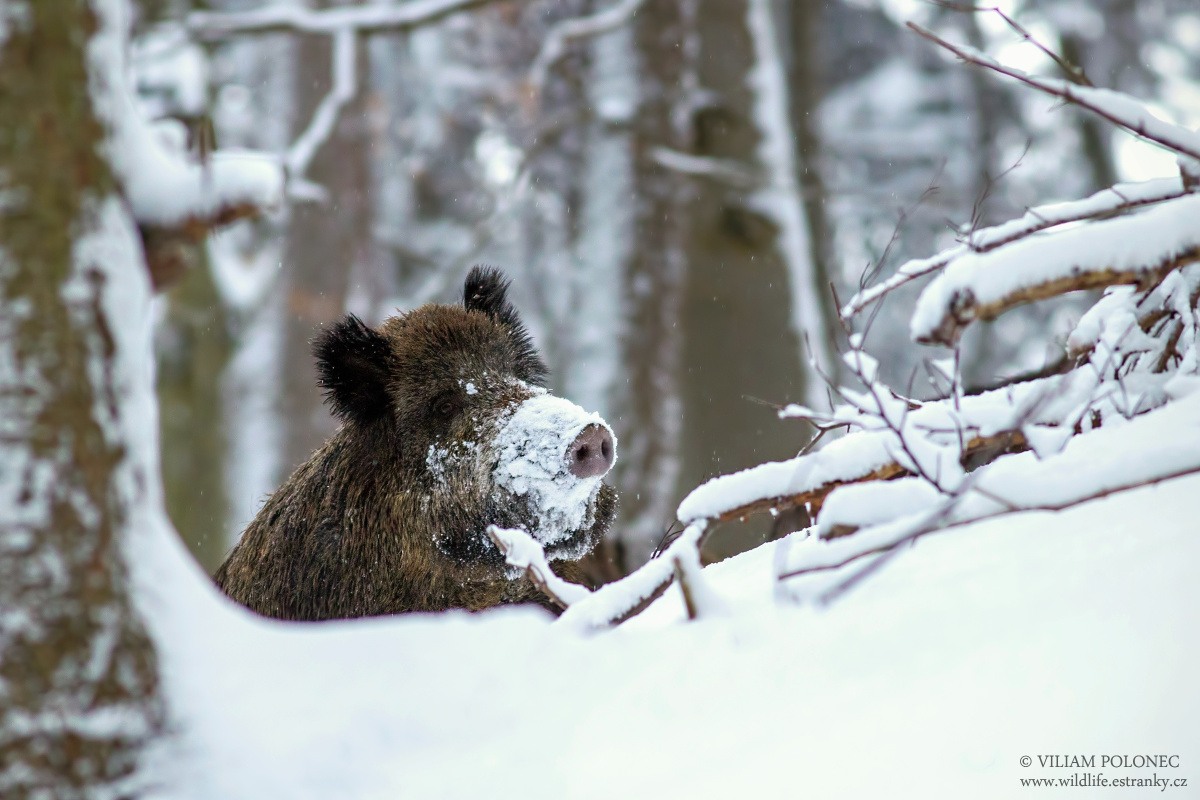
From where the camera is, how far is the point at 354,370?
4047mm

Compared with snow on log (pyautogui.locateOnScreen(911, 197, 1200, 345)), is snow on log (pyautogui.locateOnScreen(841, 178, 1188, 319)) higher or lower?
higher

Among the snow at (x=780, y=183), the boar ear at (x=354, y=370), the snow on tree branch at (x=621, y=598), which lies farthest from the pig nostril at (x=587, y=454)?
the snow at (x=780, y=183)

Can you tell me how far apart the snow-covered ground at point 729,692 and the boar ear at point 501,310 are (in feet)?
7.97

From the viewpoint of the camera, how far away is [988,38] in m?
16.7

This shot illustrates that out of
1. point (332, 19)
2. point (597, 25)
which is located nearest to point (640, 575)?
point (597, 25)

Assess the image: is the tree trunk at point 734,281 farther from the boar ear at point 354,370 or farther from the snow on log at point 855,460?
the snow on log at point 855,460

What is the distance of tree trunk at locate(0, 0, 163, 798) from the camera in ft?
5.56

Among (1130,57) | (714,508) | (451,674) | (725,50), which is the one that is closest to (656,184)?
(725,50)

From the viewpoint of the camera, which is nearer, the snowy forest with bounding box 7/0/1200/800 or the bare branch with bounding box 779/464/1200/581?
the snowy forest with bounding box 7/0/1200/800

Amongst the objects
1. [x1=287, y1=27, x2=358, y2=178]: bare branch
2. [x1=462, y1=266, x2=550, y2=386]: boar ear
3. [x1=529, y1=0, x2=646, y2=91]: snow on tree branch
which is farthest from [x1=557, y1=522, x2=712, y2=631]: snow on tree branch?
[x1=287, y1=27, x2=358, y2=178]: bare branch

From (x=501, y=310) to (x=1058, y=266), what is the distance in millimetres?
2726

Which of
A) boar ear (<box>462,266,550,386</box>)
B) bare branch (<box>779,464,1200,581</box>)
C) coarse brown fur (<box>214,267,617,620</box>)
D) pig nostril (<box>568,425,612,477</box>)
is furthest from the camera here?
boar ear (<box>462,266,550,386</box>)

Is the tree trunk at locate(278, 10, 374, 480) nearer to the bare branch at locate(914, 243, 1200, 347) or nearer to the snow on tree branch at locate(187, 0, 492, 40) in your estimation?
the snow on tree branch at locate(187, 0, 492, 40)

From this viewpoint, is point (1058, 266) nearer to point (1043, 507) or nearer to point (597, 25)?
point (1043, 507)
